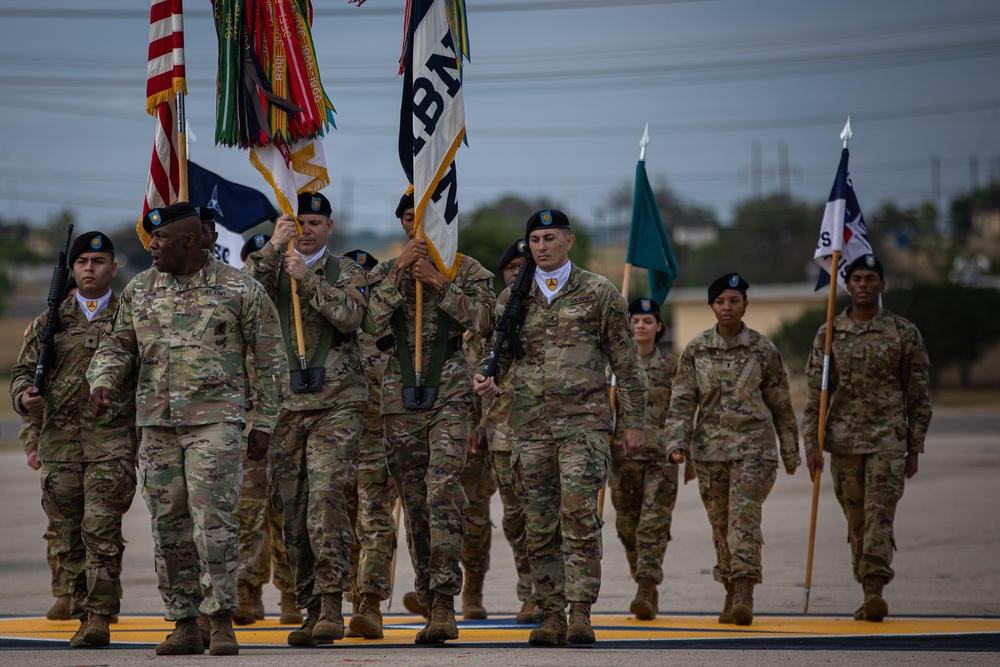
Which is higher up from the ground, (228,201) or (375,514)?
(228,201)

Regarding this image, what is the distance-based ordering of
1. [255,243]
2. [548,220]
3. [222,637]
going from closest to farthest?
[222,637], [548,220], [255,243]

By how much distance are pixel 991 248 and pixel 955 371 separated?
1409 inches

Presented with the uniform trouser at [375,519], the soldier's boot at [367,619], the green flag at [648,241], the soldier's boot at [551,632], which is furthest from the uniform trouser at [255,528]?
the green flag at [648,241]

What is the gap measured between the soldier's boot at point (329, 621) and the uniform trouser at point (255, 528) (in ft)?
4.39

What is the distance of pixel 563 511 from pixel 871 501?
3.16m

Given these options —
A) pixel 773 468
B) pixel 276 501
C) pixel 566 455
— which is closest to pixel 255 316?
pixel 276 501

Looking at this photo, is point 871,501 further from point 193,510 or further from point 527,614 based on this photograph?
point 193,510

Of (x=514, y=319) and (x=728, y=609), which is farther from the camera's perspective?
(x=728, y=609)

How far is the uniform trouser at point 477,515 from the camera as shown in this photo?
11.1 meters

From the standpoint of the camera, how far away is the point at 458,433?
29.3 feet

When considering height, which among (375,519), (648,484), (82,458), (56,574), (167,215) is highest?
(167,215)

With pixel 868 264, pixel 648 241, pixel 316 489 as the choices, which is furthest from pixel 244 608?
pixel 868 264

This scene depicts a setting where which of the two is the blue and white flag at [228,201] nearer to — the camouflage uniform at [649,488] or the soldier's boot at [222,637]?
the camouflage uniform at [649,488]

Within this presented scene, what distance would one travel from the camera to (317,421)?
891 cm
